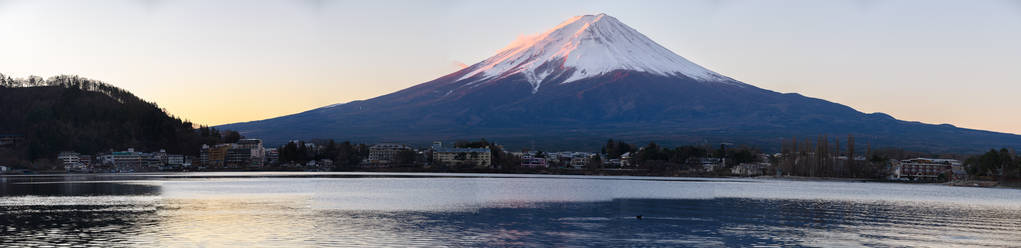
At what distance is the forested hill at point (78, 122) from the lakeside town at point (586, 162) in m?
3.06

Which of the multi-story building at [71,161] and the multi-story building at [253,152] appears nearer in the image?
the multi-story building at [71,161]

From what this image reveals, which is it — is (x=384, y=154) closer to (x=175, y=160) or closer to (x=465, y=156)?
(x=465, y=156)

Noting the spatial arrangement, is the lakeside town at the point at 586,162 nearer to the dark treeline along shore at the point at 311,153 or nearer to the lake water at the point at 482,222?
the dark treeline along shore at the point at 311,153

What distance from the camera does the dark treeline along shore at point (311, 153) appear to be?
141 meters

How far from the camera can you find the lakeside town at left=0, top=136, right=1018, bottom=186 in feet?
437

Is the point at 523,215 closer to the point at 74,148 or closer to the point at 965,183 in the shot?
the point at 965,183

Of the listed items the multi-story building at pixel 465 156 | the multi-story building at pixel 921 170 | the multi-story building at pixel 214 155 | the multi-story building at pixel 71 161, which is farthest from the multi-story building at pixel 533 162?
the multi-story building at pixel 71 161

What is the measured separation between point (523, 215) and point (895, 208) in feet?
81.6

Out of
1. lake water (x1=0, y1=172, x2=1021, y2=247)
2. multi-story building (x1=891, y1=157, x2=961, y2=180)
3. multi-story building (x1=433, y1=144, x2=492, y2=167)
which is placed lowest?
lake water (x1=0, y1=172, x2=1021, y2=247)

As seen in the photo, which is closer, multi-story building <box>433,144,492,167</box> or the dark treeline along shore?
the dark treeline along shore

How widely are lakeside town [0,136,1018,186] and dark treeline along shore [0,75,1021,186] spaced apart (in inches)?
8.5

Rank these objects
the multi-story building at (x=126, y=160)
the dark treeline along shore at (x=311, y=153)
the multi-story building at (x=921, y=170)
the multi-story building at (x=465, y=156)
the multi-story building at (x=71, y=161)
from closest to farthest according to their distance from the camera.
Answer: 1. the multi-story building at (x=921, y=170)
2. the dark treeline along shore at (x=311, y=153)
3. the multi-story building at (x=71, y=161)
4. the multi-story building at (x=126, y=160)
5. the multi-story building at (x=465, y=156)

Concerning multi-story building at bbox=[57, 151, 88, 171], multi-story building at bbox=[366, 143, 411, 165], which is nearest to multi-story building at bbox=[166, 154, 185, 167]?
multi-story building at bbox=[57, 151, 88, 171]

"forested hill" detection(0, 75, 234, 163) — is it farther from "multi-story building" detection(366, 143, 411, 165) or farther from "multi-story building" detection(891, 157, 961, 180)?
"multi-story building" detection(891, 157, 961, 180)
